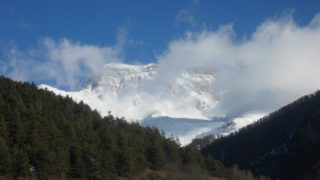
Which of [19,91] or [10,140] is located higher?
[19,91]

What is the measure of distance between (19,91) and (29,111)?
22.0 meters

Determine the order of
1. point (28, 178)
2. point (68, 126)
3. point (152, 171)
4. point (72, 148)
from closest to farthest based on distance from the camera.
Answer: point (28, 178) < point (72, 148) < point (68, 126) < point (152, 171)

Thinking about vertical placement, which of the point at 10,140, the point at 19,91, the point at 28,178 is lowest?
the point at 28,178

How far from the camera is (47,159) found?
152 metres

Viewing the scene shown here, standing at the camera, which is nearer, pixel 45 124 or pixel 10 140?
pixel 10 140

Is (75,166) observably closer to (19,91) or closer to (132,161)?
(132,161)

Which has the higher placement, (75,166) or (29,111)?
(29,111)

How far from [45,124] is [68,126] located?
42.9 ft

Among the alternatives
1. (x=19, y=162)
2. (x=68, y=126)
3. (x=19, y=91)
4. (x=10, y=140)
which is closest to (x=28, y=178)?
(x=19, y=162)

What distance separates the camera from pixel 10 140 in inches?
6270

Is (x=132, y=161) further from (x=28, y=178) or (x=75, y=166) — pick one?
(x=28, y=178)

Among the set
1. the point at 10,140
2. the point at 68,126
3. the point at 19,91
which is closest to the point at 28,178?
the point at 10,140

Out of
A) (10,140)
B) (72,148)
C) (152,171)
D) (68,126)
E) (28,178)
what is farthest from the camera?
(152,171)

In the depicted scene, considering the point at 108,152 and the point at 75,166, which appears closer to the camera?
the point at 75,166
